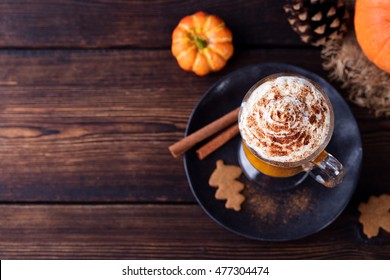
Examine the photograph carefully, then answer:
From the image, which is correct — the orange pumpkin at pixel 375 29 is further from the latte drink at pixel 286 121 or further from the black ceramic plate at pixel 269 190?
the latte drink at pixel 286 121

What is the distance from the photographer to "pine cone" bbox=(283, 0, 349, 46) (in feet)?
3.57

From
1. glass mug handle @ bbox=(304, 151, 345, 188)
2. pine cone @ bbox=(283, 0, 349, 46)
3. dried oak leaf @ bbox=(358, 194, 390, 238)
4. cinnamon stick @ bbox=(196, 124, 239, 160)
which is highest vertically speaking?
pine cone @ bbox=(283, 0, 349, 46)

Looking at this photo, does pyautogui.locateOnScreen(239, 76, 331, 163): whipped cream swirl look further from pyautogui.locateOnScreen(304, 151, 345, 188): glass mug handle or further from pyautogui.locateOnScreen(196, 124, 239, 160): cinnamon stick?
pyautogui.locateOnScreen(196, 124, 239, 160): cinnamon stick

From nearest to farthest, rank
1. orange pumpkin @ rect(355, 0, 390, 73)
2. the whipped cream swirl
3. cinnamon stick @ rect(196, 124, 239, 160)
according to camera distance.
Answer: the whipped cream swirl, orange pumpkin @ rect(355, 0, 390, 73), cinnamon stick @ rect(196, 124, 239, 160)

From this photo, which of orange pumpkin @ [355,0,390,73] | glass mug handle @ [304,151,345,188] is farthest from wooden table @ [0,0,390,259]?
glass mug handle @ [304,151,345,188]

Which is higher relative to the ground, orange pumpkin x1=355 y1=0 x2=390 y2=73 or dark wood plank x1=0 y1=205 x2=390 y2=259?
orange pumpkin x1=355 y1=0 x2=390 y2=73

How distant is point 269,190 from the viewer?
116cm

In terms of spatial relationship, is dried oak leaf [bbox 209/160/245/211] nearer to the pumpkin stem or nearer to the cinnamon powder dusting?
the cinnamon powder dusting

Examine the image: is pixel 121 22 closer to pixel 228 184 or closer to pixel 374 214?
pixel 228 184

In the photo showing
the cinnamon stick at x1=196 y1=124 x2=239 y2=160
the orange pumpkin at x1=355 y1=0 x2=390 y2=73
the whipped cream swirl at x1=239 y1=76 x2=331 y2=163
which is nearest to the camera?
the whipped cream swirl at x1=239 y1=76 x2=331 y2=163

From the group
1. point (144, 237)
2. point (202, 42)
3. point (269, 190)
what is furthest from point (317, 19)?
point (144, 237)

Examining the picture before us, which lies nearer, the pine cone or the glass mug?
the glass mug

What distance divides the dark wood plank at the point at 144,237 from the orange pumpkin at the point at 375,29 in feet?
1.27

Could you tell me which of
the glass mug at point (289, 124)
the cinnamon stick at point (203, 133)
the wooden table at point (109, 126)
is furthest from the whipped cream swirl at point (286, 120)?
the wooden table at point (109, 126)
